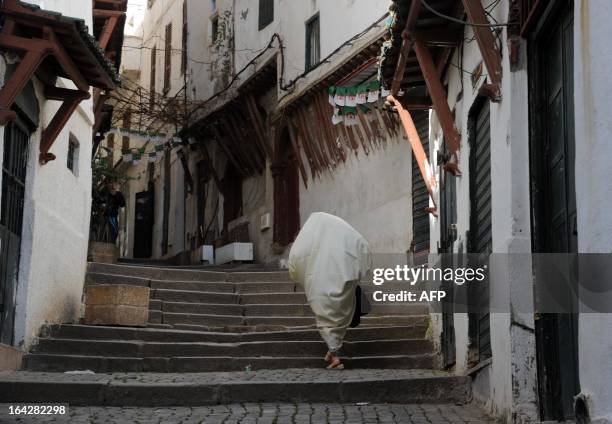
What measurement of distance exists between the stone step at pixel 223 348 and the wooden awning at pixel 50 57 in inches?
81.9

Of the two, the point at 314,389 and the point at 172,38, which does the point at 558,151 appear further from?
the point at 172,38

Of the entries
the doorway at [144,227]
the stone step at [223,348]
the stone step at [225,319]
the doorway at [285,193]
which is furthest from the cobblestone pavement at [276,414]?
the doorway at [144,227]

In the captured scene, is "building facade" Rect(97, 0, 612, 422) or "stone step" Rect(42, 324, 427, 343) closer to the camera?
"building facade" Rect(97, 0, 612, 422)

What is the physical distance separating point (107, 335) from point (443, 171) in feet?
13.6

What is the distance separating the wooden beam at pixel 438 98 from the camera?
9.88 m

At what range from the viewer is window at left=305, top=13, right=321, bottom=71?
769 inches

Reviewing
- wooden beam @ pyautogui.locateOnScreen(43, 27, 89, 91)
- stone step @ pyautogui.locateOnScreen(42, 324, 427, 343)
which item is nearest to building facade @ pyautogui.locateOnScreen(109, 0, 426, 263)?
stone step @ pyautogui.locateOnScreen(42, 324, 427, 343)

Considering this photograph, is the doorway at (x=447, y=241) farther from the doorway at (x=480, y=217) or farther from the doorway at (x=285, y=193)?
the doorway at (x=285, y=193)

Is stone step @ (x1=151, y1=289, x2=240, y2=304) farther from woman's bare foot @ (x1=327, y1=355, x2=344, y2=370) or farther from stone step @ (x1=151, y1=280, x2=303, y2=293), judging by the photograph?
woman's bare foot @ (x1=327, y1=355, x2=344, y2=370)

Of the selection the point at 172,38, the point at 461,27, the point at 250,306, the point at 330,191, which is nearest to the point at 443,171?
the point at 461,27

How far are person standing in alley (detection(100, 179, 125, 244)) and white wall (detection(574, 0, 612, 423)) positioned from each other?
17.1 m

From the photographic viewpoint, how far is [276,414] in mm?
8430

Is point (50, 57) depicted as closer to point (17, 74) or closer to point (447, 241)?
point (17, 74)

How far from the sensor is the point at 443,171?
A: 1112cm
